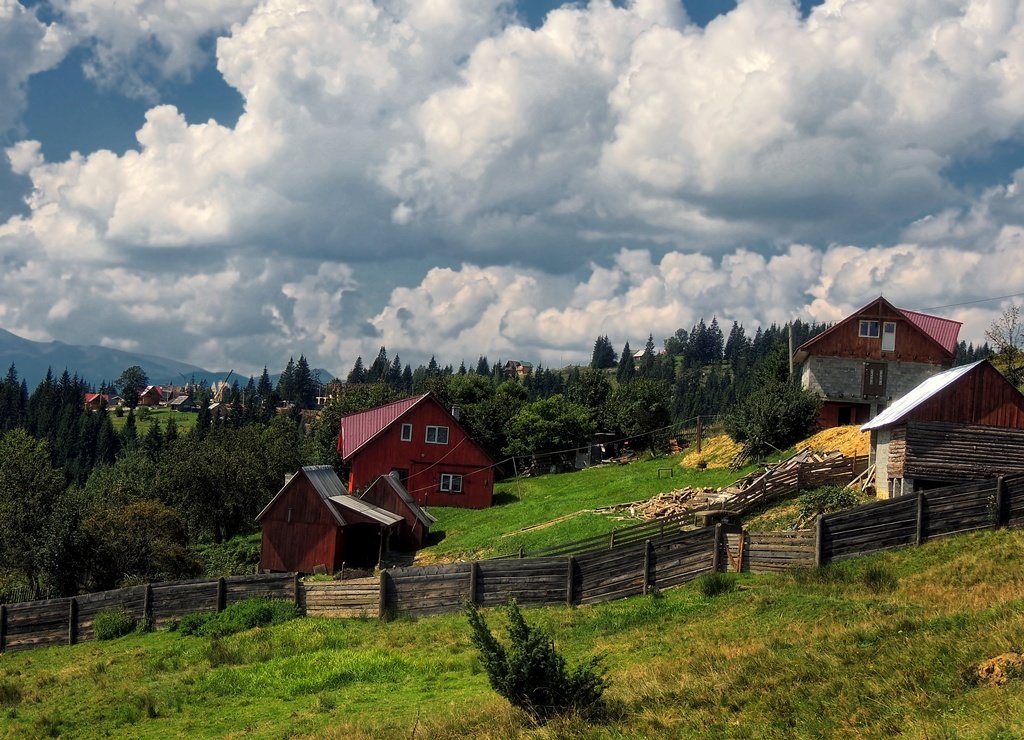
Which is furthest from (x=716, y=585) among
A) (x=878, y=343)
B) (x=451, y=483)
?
(x=878, y=343)

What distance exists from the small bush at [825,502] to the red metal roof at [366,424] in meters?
33.9

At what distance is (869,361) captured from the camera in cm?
5650

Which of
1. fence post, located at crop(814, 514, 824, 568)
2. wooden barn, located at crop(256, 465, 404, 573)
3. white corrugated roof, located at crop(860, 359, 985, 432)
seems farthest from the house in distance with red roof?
fence post, located at crop(814, 514, 824, 568)

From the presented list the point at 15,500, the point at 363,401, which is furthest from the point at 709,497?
the point at 363,401

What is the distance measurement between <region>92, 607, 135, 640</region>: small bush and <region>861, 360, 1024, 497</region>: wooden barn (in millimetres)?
27747

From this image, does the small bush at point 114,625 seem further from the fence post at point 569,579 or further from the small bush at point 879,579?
the small bush at point 879,579

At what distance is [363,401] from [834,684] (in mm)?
90037

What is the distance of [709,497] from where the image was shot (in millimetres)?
35875

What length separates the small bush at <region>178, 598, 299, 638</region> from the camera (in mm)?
27594

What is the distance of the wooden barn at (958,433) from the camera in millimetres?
31234

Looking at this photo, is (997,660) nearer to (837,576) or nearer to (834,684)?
(834,684)

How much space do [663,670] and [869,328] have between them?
45.9 metres

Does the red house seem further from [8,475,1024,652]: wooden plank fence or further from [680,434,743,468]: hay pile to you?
[8,475,1024,652]: wooden plank fence

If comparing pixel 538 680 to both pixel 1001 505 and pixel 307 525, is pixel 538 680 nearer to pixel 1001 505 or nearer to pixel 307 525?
pixel 1001 505
